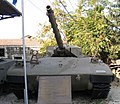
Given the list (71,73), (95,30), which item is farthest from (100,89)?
(95,30)

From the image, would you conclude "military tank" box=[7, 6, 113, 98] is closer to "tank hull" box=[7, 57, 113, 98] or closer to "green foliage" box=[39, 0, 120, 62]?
"tank hull" box=[7, 57, 113, 98]

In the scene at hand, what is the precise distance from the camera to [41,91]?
820 cm

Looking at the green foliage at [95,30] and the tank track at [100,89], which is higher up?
the green foliage at [95,30]

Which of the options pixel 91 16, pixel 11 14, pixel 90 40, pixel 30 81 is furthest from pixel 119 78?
pixel 30 81

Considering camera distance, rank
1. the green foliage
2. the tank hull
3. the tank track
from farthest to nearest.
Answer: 1. the green foliage
2. the tank track
3. the tank hull

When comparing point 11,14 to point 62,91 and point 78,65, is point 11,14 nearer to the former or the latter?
point 78,65

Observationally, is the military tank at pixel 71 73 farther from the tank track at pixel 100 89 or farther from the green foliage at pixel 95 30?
the green foliage at pixel 95 30

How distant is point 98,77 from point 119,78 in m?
6.25

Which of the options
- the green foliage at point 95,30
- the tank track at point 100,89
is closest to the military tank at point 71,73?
the tank track at point 100,89

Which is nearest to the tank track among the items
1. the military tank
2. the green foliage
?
the military tank

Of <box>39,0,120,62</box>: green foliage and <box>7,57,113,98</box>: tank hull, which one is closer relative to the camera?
<box>7,57,113,98</box>: tank hull

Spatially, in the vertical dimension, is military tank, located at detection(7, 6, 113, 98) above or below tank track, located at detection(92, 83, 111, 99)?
above

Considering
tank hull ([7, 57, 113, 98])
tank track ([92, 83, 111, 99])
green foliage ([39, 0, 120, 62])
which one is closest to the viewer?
tank hull ([7, 57, 113, 98])

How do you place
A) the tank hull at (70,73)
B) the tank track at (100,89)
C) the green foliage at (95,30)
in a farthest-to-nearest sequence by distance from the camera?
the green foliage at (95,30) < the tank track at (100,89) < the tank hull at (70,73)
